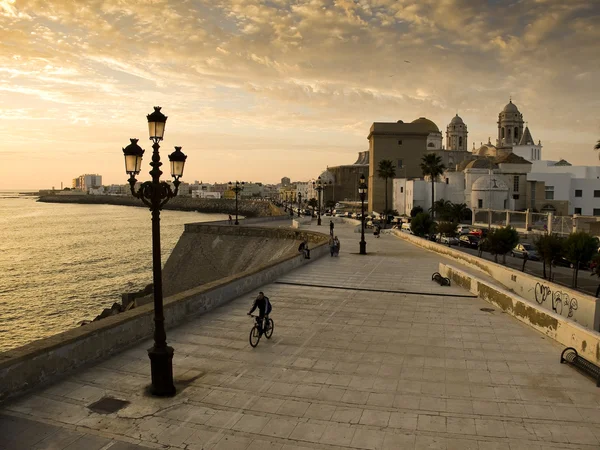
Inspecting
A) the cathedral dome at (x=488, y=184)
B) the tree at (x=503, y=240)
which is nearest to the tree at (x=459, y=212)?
the cathedral dome at (x=488, y=184)

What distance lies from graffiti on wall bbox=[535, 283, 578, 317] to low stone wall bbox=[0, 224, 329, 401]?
9.33 m

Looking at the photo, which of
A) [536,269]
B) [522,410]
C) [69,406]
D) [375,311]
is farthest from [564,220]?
[69,406]

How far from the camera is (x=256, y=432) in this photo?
6.71 m

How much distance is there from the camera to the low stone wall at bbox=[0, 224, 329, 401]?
7500 millimetres

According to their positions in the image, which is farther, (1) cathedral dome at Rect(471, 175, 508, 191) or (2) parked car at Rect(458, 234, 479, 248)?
(1) cathedral dome at Rect(471, 175, 508, 191)

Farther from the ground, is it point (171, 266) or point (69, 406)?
point (69, 406)

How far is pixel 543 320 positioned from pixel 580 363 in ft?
8.67

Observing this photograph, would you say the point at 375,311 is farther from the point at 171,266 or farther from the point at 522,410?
the point at 171,266

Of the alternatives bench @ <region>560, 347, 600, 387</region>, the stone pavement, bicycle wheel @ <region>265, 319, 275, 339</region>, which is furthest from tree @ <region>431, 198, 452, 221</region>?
bicycle wheel @ <region>265, 319, 275, 339</region>

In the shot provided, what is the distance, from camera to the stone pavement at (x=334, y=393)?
21.4ft

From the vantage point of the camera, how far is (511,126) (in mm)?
117562

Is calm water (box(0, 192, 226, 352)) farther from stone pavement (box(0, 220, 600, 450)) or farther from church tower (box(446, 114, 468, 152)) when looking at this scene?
church tower (box(446, 114, 468, 152))

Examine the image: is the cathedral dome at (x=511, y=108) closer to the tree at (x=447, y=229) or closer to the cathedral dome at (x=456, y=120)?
the cathedral dome at (x=456, y=120)

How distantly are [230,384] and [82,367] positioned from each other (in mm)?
2796
